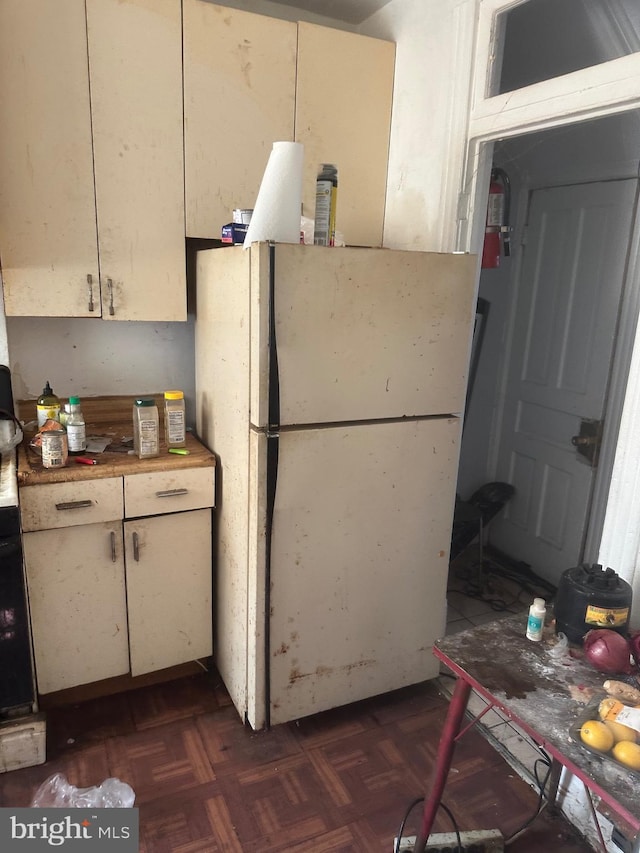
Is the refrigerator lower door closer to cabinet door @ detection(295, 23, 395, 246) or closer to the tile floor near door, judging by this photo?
the tile floor near door

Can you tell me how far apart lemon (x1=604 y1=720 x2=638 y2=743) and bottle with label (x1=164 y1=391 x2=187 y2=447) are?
5.18 ft

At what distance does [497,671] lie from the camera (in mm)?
1256

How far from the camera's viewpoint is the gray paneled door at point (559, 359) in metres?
2.72

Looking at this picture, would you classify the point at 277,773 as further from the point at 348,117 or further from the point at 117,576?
the point at 348,117

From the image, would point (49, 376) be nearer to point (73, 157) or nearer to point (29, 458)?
point (29, 458)

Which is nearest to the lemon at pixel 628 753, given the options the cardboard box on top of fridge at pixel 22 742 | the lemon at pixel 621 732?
the lemon at pixel 621 732

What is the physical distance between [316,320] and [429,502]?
77 cm

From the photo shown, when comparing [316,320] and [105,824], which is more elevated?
[316,320]

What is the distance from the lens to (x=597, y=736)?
1.05m

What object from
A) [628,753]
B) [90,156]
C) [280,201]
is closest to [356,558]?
[628,753]

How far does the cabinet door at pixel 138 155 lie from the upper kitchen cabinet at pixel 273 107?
0.06 metres

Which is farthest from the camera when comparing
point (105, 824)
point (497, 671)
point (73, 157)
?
point (73, 157)

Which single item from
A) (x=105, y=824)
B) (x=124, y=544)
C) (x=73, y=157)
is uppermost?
(x=73, y=157)

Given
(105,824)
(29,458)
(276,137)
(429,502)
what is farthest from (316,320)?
(105,824)
